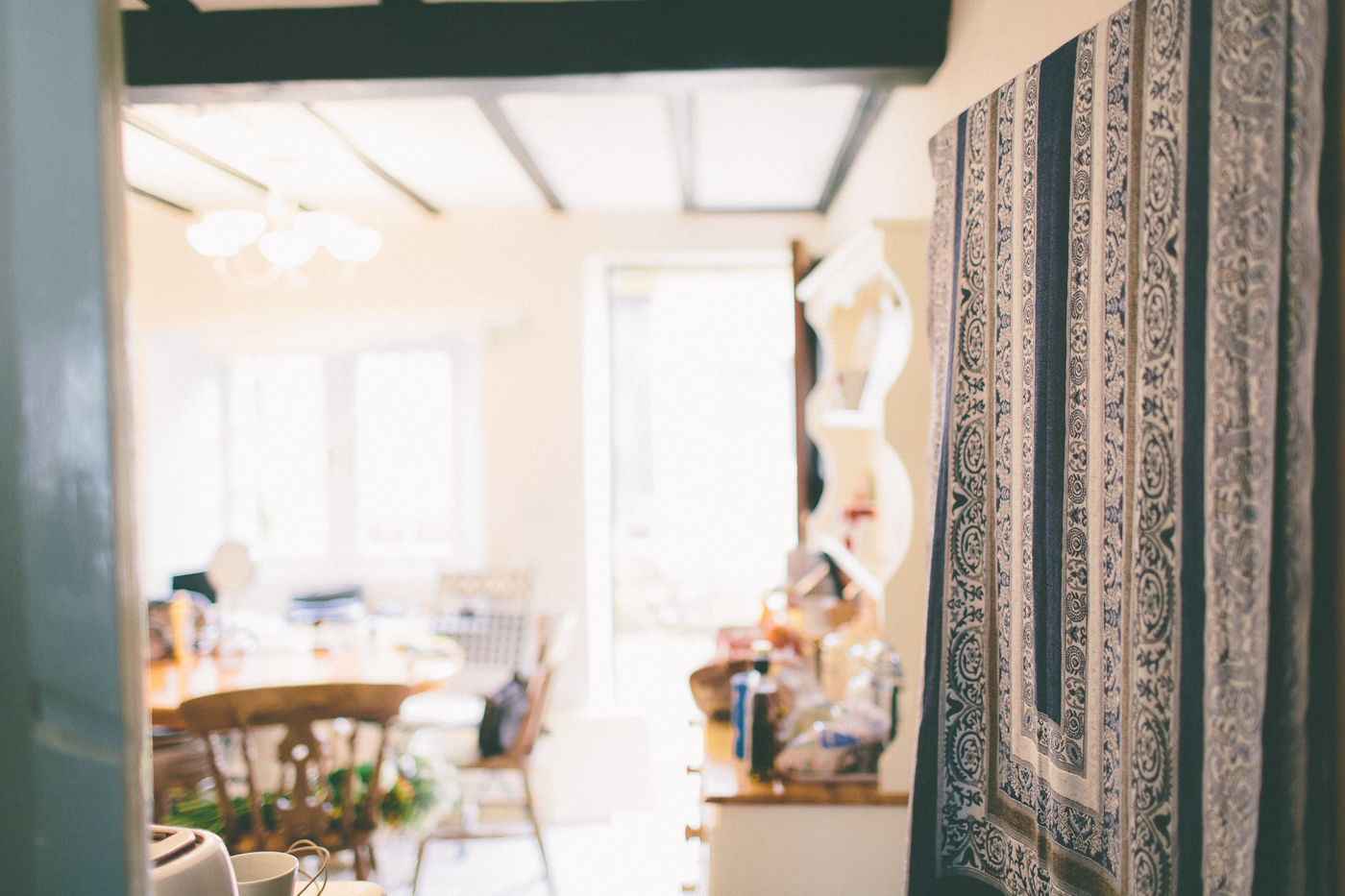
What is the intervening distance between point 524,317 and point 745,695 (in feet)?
8.77

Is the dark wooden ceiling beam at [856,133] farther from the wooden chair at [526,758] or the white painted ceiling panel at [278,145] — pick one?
the wooden chair at [526,758]

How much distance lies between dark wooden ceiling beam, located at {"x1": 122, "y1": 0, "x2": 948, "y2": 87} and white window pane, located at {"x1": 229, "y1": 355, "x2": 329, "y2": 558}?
8.61 feet

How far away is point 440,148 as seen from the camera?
9.78ft

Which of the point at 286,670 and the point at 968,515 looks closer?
the point at 968,515

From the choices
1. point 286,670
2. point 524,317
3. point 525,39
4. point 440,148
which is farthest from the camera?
point 524,317

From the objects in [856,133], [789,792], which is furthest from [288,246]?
[789,792]

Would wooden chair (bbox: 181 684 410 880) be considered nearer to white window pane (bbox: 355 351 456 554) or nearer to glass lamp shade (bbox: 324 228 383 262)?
glass lamp shade (bbox: 324 228 383 262)

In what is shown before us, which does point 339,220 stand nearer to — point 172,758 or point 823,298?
point 823,298

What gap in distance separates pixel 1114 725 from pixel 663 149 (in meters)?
2.61

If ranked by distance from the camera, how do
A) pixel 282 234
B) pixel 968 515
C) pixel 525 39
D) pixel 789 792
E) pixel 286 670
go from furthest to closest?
pixel 286 670
pixel 282 234
pixel 525 39
pixel 789 792
pixel 968 515

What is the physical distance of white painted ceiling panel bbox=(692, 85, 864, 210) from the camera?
2488 millimetres

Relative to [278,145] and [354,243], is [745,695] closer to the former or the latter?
[354,243]

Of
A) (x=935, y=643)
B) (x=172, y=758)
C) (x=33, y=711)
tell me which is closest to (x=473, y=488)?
(x=172, y=758)

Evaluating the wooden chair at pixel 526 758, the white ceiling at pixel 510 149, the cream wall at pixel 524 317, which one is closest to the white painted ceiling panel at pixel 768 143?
the white ceiling at pixel 510 149
